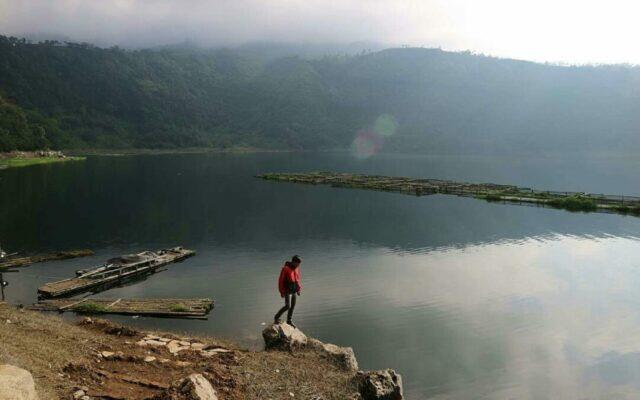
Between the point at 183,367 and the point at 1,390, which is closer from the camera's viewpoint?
the point at 1,390

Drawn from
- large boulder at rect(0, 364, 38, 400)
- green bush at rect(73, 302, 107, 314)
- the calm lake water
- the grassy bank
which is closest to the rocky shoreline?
large boulder at rect(0, 364, 38, 400)

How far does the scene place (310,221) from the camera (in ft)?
212

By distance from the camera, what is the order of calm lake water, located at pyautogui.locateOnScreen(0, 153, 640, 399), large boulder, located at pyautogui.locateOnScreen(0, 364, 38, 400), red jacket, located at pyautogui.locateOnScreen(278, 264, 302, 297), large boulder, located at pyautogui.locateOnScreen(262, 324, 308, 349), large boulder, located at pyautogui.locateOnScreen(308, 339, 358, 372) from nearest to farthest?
1. large boulder, located at pyautogui.locateOnScreen(0, 364, 38, 400)
2. large boulder, located at pyautogui.locateOnScreen(308, 339, 358, 372)
3. large boulder, located at pyautogui.locateOnScreen(262, 324, 308, 349)
4. red jacket, located at pyautogui.locateOnScreen(278, 264, 302, 297)
5. calm lake water, located at pyautogui.locateOnScreen(0, 153, 640, 399)

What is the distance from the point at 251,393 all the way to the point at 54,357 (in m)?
6.76

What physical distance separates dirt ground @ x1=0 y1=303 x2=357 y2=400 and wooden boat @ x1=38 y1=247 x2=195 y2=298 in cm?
1011

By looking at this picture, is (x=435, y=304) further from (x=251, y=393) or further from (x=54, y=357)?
(x=54, y=357)

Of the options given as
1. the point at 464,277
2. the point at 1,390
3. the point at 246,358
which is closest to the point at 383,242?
the point at 464,277

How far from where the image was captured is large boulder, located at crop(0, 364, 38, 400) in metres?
11.1

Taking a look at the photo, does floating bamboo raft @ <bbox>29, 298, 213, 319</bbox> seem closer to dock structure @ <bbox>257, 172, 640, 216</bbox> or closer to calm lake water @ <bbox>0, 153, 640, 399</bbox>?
calm lake water @ <bbox>0, 153, 640, 399</bbox>

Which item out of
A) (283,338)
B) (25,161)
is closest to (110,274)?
(283,338)

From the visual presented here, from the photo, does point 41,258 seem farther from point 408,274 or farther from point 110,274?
point 408,274

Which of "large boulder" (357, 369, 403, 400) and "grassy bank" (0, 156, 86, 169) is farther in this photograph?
"grassy bank" (0, 156, 86, 169)

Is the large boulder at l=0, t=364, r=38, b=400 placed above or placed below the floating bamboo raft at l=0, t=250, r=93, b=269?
above

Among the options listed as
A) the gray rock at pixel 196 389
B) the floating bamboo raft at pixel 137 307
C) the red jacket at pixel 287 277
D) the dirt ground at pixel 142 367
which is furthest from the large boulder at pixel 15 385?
the floating bamboo raft at pixel 137 307
